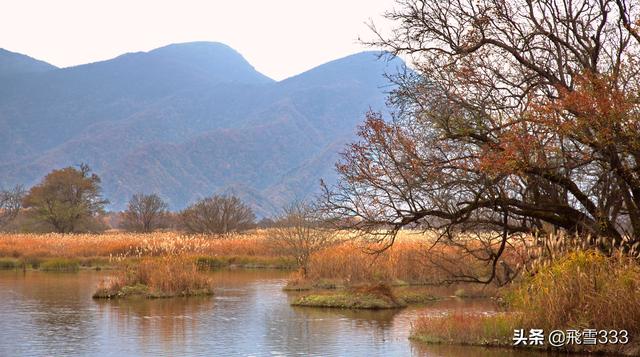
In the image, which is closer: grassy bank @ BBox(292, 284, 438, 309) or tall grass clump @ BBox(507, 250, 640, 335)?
tall grass clump @ BBox(507, 250, 640, 335)

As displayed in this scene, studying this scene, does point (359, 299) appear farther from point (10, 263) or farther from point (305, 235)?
point (10, 263)

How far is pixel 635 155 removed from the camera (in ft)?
52.4

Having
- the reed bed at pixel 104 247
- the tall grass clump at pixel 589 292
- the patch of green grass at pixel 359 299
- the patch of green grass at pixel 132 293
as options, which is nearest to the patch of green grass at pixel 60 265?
the reed bed at pixel 104 247

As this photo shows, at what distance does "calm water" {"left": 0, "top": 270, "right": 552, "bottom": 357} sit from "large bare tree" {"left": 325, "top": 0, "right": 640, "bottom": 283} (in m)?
2.70

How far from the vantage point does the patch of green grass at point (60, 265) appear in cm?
4341

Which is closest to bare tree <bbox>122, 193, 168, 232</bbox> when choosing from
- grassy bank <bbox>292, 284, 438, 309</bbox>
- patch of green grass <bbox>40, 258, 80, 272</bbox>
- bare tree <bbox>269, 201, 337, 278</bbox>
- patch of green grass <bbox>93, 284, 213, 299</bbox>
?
patch of green grass <bbox>40, 258, 80, 272</bbox>

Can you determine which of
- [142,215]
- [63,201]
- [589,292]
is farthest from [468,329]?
[142,215]

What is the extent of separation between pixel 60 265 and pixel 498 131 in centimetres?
3132

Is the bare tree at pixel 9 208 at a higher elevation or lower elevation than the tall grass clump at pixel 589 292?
higher

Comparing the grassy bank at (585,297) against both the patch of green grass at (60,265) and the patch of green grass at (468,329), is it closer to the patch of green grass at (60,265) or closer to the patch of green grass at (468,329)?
the patch of green grass at (468,329)

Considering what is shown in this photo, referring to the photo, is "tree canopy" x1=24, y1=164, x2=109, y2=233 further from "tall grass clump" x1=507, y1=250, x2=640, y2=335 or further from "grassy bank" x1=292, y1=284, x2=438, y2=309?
"tall grass clump" x1=507, y1=250, x2=640, y2=335

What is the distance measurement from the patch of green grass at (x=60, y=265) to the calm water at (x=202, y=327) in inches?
455

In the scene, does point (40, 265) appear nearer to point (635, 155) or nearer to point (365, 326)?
point (365, 326)

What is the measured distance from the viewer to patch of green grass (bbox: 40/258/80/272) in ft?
142
